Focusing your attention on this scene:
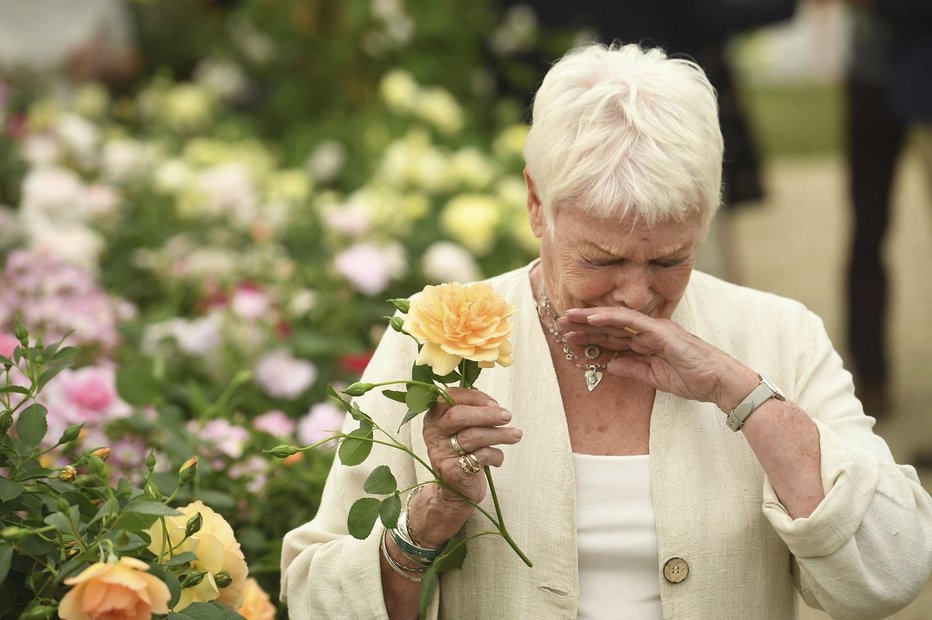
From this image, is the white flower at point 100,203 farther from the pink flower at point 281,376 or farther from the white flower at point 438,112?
Answer: the white flower at point 438,112

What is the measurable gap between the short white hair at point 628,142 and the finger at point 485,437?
394 millimetres

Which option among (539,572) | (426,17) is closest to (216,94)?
(426,17)

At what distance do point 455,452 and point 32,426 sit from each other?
592 millimetres

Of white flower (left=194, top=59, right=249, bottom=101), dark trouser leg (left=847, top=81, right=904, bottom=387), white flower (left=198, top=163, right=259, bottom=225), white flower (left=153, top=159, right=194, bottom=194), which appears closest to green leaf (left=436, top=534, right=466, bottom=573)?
white flower (left=198, top=163, right=259, bottom=225)

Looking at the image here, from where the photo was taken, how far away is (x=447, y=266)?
354 cm

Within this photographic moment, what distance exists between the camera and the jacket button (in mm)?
1934

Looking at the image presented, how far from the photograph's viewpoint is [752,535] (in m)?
1.96

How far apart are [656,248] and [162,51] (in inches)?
231

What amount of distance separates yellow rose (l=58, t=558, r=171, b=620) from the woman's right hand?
467 millimetres

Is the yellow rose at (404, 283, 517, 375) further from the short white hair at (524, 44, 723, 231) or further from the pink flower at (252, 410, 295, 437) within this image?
the pink flower at (252, 410, 295, 437)

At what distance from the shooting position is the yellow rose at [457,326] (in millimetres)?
1642

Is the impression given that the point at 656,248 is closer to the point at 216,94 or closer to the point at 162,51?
the point at 216,94

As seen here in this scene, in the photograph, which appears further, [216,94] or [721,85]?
[216,94]

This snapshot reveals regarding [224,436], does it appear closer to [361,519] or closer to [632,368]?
[361,519]
